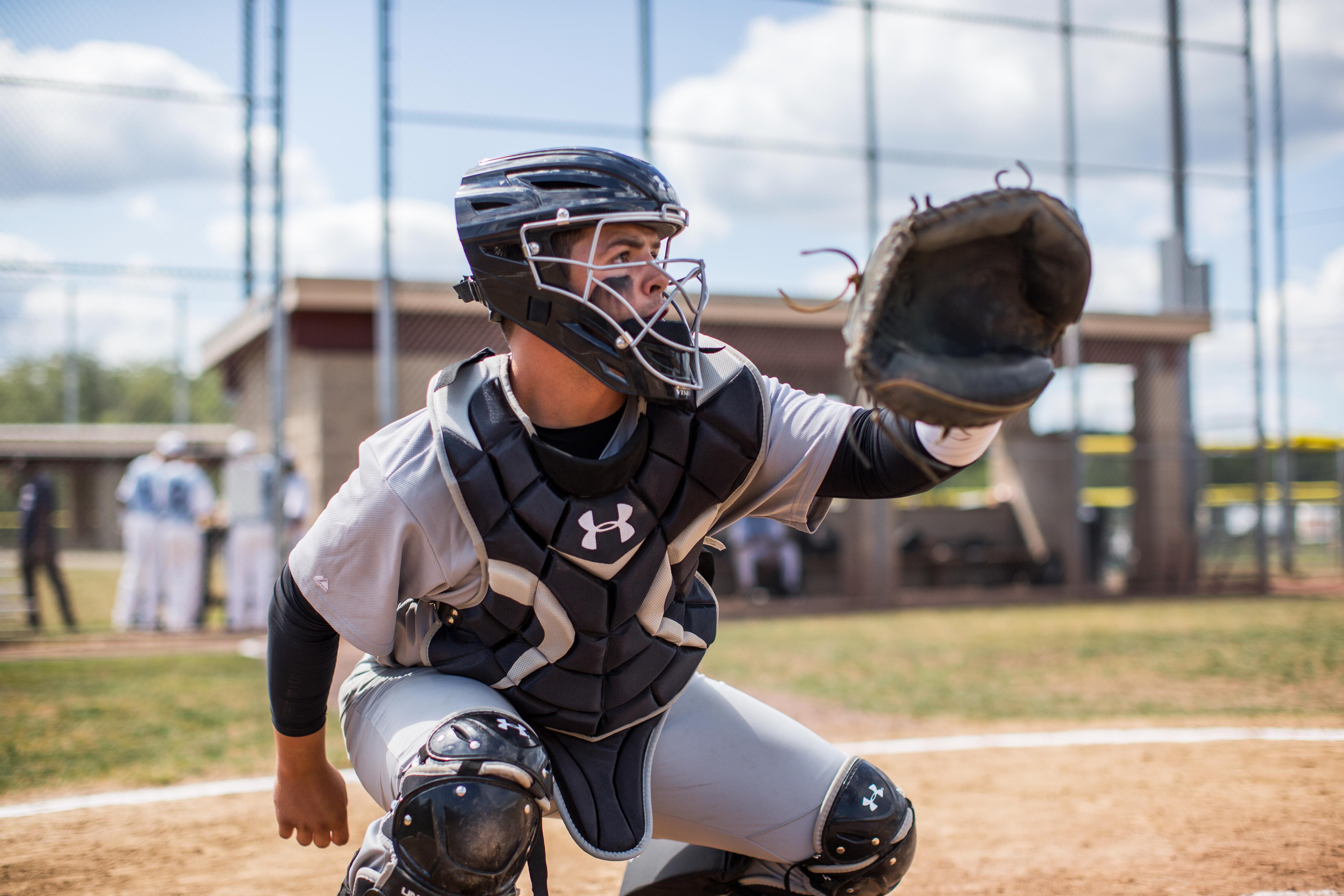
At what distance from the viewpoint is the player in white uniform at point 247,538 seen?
10.7m

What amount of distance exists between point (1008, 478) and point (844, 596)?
21.1 feet

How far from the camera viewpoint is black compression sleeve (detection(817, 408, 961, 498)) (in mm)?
2047

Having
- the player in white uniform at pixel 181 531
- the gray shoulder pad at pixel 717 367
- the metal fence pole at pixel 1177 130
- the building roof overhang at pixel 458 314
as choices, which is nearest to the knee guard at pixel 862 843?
the gray shoulder pad at pixel 717 367

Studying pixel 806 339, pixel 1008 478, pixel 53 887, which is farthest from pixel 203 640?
pixel 1008 478

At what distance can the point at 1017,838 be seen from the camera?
352 centimetres

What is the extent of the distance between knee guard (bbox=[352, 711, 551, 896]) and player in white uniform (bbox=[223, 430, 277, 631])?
9363mm

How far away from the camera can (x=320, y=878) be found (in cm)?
320

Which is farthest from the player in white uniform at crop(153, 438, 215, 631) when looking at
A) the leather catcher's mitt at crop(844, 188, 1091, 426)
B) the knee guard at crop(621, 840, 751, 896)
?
the leather catcher's mitt at crop(844, 188, 1091, 426)

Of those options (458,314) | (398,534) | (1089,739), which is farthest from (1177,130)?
(398,534)

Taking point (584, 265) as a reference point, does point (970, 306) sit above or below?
below

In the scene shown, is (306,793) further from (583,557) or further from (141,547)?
(141,547)

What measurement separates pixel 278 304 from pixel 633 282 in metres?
7.95

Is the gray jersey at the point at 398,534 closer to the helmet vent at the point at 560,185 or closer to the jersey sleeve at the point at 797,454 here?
the jersey sleeve at the point at 797,454

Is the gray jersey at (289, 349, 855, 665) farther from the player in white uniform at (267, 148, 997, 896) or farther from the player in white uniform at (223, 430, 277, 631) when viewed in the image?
the player in white uniform at (223, 430, 277, 631)
